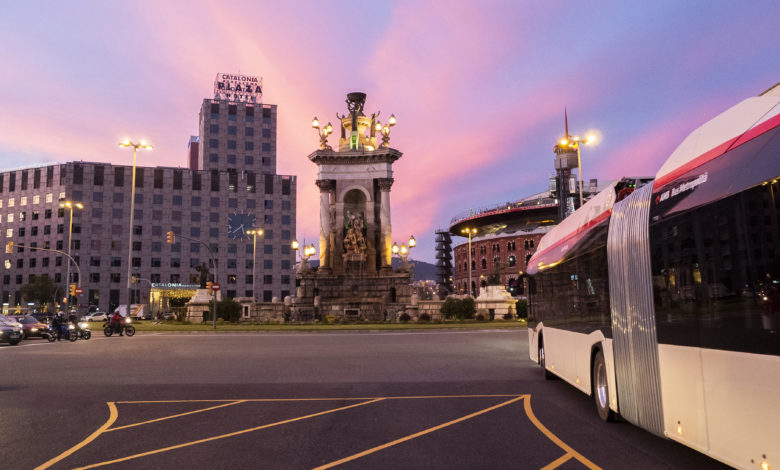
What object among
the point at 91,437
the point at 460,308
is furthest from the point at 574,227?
the point at 460,308

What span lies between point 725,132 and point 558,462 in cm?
379

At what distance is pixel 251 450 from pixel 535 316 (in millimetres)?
9179

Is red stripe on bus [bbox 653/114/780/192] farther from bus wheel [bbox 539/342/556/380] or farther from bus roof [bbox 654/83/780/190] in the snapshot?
bus wheel [bbox 539/342/556/380]

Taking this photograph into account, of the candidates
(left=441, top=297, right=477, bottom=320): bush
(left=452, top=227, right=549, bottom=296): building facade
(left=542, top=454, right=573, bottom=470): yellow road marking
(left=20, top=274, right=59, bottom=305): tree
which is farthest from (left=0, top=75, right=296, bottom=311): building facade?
(left=542, top=454, right=573, bottom=470): yellow road marking

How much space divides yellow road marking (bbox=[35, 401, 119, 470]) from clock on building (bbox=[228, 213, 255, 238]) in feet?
347

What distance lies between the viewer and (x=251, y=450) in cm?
718

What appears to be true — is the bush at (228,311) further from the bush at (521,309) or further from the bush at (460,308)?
the bush at (521,309)

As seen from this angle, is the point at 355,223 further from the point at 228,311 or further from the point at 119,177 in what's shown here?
the point at 119,177

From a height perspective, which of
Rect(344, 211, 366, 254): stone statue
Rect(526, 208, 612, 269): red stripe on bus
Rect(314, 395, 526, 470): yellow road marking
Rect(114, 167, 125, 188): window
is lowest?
Rect(314, 395, 526, 470): yellow road marking

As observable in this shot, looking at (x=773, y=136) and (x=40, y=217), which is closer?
(x=773, y=136)

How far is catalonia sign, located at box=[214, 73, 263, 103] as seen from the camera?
130 meters

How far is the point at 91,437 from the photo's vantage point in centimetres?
794

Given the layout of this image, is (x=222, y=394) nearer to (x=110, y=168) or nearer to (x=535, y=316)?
(x=535, y=316)

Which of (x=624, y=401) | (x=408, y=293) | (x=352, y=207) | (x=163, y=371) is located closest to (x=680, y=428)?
(x=624, y=401)
